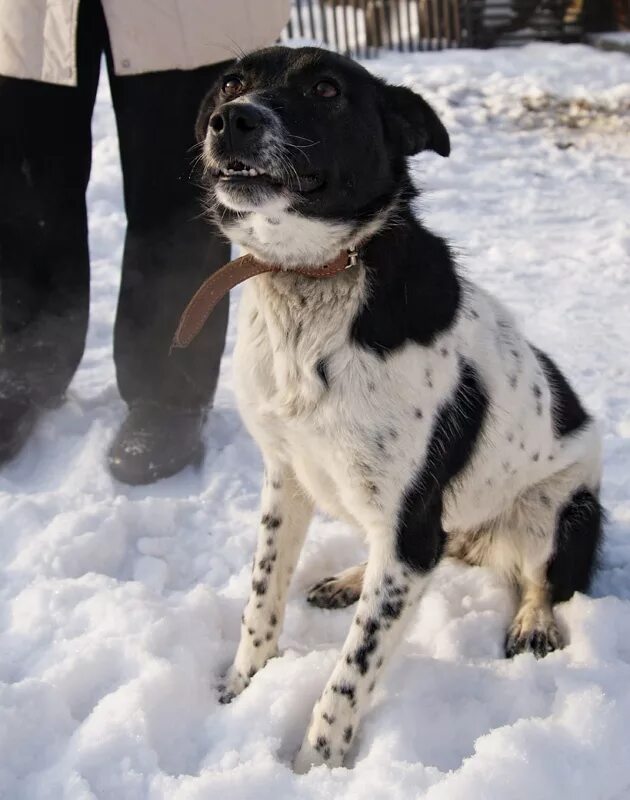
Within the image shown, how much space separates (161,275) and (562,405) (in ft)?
4.81

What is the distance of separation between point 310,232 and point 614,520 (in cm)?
158

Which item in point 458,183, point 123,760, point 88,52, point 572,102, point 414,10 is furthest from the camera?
point 414,10

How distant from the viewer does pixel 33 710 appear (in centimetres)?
204

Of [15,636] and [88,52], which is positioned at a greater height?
[88,52]

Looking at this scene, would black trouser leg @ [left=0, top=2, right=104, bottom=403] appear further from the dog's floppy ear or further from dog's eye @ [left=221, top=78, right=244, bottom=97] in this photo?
the dog's floppy ear

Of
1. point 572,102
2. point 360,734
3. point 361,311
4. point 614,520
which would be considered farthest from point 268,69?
point 572,102

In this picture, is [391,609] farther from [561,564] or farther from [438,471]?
[561,564]

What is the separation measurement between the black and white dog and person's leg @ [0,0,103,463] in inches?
35.8

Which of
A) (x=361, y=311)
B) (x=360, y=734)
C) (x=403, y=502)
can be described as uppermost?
(x=361, y=311)

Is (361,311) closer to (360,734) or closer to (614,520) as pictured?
(360,734)

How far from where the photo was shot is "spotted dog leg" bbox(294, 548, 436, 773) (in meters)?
1.99

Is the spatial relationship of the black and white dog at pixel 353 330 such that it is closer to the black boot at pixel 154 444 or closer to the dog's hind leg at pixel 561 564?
the dog's hind leg at pixel 561 564

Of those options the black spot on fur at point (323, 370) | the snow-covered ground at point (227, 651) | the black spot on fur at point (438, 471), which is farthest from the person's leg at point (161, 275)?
the black spot on fur at point (438, 471)

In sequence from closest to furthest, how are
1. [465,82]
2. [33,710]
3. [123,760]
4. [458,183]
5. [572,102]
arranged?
[123,760] → [33,710] → [458,183] → [572,102] → [465,82]
